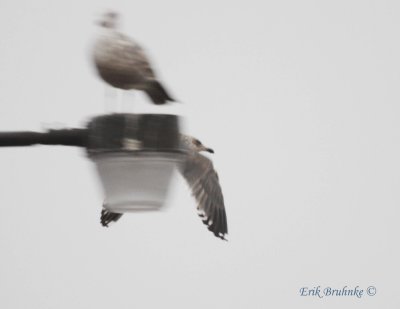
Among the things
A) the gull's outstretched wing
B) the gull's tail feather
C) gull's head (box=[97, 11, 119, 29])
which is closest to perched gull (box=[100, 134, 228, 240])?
the gull's outstretched wing

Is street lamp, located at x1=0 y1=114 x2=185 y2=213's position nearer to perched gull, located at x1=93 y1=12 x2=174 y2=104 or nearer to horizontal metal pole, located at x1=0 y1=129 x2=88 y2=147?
horizontal metal pole, located at x1=0 y1=129 x2=88 y2=147

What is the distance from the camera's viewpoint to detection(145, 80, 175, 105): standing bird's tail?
4.16 m

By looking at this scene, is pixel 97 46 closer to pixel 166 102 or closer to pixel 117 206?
pixel 166 102

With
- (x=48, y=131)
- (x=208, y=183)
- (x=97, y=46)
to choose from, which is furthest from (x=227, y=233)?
(x=48, y=131)

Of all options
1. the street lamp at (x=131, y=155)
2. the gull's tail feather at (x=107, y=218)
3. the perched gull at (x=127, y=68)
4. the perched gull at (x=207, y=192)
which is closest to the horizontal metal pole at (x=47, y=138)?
the street lamp at (x=131, y=155)

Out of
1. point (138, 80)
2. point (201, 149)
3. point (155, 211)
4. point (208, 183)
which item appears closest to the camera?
point (155, 211)

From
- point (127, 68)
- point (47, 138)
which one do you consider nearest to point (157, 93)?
point (127, 68)

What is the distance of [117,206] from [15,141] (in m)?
0.44

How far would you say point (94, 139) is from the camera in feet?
10.6

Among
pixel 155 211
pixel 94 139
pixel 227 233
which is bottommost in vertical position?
pixel 227 233

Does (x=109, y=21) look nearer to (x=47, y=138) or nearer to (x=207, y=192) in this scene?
(x=47, y=138)

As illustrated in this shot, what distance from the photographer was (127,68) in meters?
4.34

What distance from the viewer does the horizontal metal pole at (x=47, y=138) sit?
3223mm

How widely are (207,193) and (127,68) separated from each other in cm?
624
